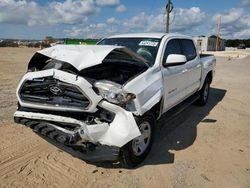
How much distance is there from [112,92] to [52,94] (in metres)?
0.81

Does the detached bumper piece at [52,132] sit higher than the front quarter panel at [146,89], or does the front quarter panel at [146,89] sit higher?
the front quarter panel at [146,89]

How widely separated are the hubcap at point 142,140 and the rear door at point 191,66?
2.18 m

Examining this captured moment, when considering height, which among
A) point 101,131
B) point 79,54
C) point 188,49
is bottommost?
point 101,131

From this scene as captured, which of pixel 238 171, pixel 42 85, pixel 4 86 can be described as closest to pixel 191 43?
pixel 238 171

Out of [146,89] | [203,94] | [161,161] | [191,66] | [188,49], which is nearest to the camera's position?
[146,89]

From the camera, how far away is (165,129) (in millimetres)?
5652

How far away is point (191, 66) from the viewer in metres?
6.21

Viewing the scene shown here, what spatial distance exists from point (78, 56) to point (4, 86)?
6.56 metres

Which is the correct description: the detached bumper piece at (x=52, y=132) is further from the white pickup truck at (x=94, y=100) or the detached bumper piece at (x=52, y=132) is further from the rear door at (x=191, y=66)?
the rear door at (x=191, y=66)

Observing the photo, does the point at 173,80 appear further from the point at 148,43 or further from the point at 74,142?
the point at 74,142

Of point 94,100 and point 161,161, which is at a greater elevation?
point 94,100

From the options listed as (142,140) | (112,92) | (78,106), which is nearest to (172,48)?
(142,140)

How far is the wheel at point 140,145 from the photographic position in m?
3.82

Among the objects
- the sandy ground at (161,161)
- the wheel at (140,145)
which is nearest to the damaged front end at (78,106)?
the wheel at (140,145)
